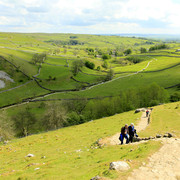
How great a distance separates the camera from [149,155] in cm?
1773

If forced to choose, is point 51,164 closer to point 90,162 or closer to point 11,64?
point 90,162

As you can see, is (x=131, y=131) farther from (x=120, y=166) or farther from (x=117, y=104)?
(x=117, y=104)

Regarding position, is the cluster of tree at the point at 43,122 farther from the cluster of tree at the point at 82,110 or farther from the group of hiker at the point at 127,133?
the group of hiker at the point at 127,133

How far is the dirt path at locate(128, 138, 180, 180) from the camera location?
1389 cm

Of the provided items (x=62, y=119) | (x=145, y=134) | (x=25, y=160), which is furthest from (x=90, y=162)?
(x=62, y=119)

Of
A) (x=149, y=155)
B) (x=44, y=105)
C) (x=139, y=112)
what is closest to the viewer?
(x=149, y=155)

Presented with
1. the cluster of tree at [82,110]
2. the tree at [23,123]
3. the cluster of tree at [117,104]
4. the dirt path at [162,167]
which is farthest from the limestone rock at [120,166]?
the tree at [23,123]

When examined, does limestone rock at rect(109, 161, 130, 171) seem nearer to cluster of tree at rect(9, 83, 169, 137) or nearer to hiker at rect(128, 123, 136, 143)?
hiker at rect(128, 123, 136, 143)

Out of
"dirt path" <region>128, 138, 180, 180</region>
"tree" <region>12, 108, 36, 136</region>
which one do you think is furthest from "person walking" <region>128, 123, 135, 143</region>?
"tree" <region>12, 108, 36, 136</region>

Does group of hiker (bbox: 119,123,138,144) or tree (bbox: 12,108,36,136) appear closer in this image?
group of hiker (bbox: 119,123,138,144)

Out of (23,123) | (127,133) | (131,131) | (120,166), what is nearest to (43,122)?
(23,123)

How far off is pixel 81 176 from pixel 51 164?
21.5ft

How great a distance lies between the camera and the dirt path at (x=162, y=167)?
13.9 meters

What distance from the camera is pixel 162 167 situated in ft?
50.9
